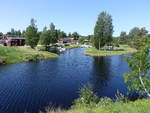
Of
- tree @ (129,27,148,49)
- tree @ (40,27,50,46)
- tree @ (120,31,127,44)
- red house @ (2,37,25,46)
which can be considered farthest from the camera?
tree @ (120,31,127,44)

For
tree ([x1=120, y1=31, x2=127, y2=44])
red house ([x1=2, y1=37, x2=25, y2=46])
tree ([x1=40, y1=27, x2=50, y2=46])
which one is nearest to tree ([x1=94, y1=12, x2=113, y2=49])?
tree ([x1=40, y1=27, x2=50, y2=46])

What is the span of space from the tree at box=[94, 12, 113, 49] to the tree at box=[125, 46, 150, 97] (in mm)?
66272

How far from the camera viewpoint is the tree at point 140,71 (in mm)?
16234

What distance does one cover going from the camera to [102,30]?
→ 8425 cm

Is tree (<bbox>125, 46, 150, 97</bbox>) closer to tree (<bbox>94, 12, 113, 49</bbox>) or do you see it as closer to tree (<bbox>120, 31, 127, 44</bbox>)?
tree (<bbox>94, 12, 113, 49</bbox>)

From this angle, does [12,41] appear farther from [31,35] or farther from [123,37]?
[123,37]

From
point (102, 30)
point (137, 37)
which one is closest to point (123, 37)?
point (102, 30)

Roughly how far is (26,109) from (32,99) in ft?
10.1

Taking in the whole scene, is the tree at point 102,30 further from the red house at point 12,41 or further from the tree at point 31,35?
the red house at point 12,41

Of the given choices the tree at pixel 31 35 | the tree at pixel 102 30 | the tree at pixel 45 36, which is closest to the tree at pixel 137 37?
the tree at pixel 102 30

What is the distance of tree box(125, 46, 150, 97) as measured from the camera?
16.2 metres

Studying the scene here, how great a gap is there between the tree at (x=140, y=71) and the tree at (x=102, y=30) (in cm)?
6627

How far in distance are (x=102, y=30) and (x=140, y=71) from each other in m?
69.6

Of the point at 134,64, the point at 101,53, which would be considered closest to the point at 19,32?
the point at 101,53
